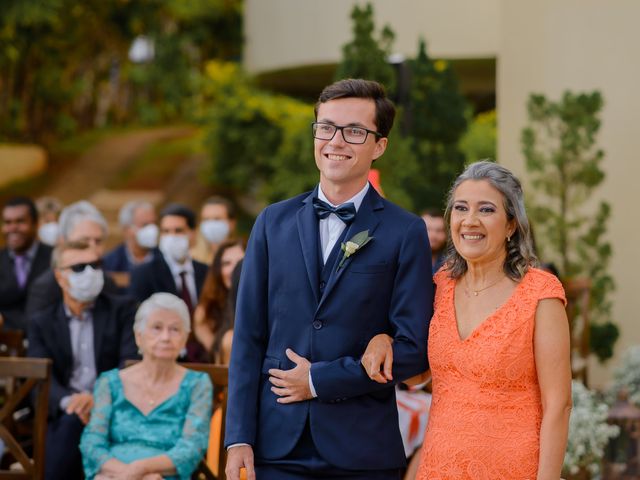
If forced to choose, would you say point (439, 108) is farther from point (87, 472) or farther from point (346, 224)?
point (346, 224)

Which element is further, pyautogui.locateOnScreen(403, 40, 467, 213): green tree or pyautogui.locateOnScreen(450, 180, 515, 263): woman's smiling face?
pyautogui.locateOnScreen(403, 40, 467, 213): green tree

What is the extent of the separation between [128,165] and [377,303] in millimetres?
21532

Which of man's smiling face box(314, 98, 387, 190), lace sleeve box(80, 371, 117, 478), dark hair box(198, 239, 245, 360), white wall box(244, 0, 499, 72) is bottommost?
lace sleeve box(80, 371, 117, 478)

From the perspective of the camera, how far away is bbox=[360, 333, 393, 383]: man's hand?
3.38 meters

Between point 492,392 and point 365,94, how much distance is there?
0.97 meters

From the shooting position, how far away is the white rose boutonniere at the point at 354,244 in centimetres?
348

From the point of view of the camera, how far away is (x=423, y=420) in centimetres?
636

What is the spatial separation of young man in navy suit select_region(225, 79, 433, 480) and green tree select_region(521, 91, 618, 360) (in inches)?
269

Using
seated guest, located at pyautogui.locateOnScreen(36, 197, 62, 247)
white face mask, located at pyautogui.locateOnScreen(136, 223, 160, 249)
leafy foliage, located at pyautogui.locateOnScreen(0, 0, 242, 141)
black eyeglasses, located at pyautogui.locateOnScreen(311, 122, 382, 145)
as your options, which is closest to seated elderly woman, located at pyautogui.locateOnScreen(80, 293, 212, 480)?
black eyeglasses, located at pyautogui.locateOnScreen(311, 122, 382, 145)

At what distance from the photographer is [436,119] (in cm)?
1255

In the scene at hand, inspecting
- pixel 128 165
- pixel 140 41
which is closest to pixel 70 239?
pixel 128 165

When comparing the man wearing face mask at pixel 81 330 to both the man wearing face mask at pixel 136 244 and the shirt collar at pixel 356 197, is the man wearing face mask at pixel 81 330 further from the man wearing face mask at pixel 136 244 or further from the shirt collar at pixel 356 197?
the man wearing face mask at pixel 136 244

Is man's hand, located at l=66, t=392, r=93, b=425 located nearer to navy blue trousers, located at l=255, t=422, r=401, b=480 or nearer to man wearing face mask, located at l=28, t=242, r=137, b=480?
man wearing face mask, located at l=28, t=242, r=137, b=480

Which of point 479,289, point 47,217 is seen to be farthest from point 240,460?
point 47,217
